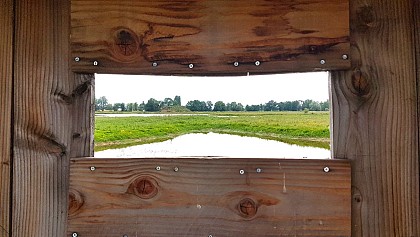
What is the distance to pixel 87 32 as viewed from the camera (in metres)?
1.45

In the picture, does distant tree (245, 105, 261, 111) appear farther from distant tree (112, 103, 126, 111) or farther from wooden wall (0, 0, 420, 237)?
distant tree (112, 103, 126, 111)

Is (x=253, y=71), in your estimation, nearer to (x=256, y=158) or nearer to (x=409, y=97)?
(x=256, y=158)

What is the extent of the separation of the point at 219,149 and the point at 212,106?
152 millimetres

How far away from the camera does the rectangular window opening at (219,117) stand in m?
1.38

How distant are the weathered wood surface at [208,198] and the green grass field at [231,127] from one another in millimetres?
80

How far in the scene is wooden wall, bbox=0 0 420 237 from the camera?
1354 mm

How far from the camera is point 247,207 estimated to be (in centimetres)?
138

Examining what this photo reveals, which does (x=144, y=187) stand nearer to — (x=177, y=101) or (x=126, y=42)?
(x=177, y=101)

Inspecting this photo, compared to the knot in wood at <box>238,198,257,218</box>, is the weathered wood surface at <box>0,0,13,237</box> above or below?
above

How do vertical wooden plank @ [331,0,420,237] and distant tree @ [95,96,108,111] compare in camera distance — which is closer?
vertical wooden plank @ [331,0,420,237]

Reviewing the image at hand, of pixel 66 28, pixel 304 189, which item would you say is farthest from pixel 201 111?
pixel 66 28

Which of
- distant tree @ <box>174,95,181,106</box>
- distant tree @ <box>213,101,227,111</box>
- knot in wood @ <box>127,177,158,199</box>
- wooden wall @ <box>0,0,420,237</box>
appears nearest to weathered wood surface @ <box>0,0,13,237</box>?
wooden wall @ <box>0,0,420,237</box>

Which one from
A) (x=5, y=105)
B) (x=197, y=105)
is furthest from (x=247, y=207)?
(x=5, y=105)

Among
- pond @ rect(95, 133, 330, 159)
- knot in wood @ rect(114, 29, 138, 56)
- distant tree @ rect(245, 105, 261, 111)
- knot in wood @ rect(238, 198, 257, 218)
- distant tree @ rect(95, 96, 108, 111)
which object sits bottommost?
knot in wood @ rect(238, 198, 257, 218)
